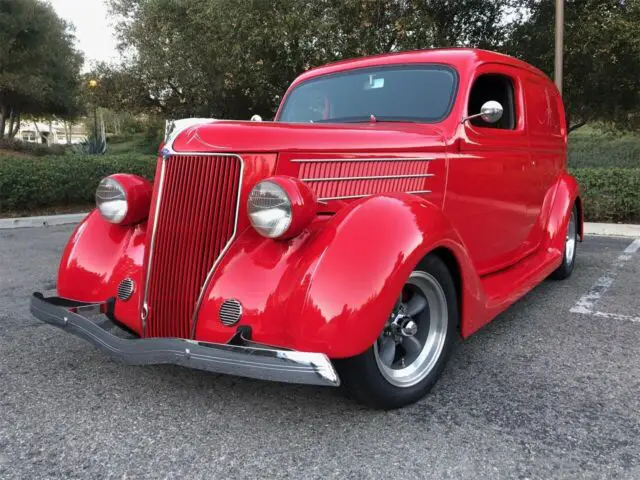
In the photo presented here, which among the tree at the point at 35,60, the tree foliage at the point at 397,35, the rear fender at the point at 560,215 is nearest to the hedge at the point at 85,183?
the tree foliage at the point at 397,35

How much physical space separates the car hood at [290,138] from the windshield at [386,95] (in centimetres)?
33

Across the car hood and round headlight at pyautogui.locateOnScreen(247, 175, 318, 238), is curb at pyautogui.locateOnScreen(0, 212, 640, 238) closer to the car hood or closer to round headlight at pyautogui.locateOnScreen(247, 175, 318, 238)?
the car hood

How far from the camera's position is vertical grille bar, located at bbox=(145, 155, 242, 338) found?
89.4 inches

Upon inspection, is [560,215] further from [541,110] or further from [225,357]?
[225,357]

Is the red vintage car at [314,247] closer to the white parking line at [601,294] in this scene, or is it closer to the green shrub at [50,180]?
the white parking line at [601,294]

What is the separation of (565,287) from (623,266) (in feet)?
3.81

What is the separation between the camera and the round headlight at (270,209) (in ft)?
7.00

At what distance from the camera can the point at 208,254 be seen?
2.28 m

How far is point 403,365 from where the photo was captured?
7.96ft

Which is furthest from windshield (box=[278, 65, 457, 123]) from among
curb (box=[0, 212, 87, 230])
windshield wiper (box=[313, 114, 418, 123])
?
curb (box=[0, 212, 87, 230])

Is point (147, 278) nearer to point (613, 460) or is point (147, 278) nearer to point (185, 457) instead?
point (185, 457)

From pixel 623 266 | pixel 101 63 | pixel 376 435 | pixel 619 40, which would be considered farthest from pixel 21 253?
pixel 101 63

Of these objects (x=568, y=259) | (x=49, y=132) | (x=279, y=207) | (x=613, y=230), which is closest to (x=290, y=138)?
(x=279, y=207)

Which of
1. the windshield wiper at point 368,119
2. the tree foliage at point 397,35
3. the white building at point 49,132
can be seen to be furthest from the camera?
the white building at point 49,132
